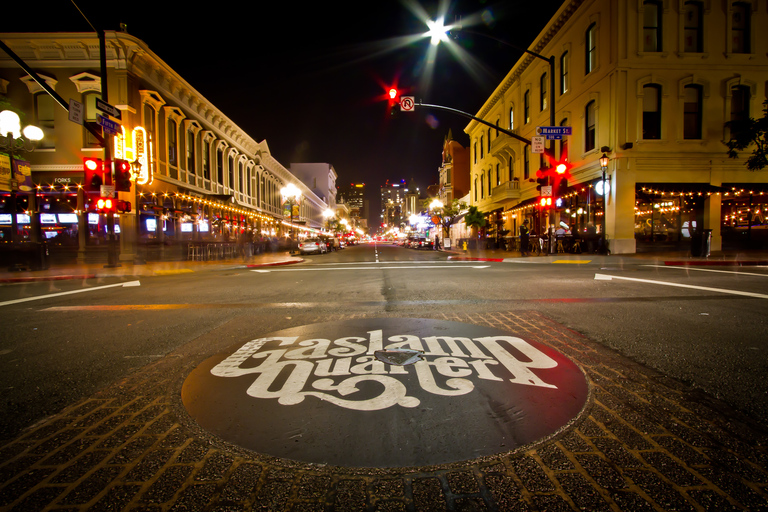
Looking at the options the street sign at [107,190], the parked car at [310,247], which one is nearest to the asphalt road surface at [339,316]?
the street sign at [107,190]

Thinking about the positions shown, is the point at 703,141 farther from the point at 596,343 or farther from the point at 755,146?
the point at 596,343

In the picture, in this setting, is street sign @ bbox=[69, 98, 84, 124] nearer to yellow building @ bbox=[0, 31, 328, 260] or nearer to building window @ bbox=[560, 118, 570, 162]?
yellow building @ bbox=[0, 31, 328, 260]

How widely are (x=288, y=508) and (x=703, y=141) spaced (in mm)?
25504

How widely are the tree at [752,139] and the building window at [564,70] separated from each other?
904 cm

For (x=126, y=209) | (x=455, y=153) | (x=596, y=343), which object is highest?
(x=455, y=153)

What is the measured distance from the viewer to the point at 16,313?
584 centimetres

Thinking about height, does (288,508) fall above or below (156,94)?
below

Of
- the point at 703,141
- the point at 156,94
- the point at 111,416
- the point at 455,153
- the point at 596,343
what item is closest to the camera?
the point at 111,416

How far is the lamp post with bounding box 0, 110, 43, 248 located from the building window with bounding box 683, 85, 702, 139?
113 feet

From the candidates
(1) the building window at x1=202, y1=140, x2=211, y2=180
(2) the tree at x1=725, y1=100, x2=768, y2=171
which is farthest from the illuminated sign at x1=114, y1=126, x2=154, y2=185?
(2) the tree at x1=725, y1=100, x2=768, y2=171

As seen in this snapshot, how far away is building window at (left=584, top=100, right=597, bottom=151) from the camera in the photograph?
20.8 m

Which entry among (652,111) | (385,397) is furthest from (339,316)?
(652,111)

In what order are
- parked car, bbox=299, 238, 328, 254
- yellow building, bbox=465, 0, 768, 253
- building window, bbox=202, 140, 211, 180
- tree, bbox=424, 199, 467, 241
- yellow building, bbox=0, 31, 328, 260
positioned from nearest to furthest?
yellow building, bbox=465, 0, 768, 253 → yellow building, bbox=0, 31, 328, 260 → building window, bbox=202, 140, 211, 180 → parked car, bbox=299, 238, 328, 254 → tree, bbox=424, 199, 467, 241

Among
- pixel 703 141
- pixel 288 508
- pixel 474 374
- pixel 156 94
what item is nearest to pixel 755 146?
pixel 703 141
